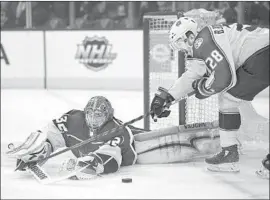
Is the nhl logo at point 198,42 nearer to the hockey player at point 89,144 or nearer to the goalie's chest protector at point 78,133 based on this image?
the hockey player at point 89,144

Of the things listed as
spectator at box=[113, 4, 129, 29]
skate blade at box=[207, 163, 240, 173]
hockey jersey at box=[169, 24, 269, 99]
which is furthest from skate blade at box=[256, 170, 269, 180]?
spectator at box=[113, 4, 129, 29]

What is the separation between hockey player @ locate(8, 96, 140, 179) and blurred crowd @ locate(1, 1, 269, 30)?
3.54 meters

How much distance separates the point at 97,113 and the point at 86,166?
1.07 ft

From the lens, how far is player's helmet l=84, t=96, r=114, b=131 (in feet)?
11.3

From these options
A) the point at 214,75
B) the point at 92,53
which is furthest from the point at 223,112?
the point at 92,53

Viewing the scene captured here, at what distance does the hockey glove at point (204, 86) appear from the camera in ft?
10.8

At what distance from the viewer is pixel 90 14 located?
755cm

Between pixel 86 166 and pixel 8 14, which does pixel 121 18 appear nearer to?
pixel 8 14

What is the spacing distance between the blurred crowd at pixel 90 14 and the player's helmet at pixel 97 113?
140 inches

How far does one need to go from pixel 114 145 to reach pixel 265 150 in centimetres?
111

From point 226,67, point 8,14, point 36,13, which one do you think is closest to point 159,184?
point 226,67

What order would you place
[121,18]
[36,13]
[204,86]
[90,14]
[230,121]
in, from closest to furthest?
[204,86] → [230,121] → [121,18] → [90,14] → [36,13]

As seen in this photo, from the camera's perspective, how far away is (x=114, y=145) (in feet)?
11.2

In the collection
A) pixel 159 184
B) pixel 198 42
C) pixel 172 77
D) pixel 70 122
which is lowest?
pixel 159 184
